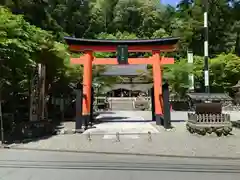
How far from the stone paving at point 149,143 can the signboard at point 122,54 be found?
501cm

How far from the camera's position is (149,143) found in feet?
50.2

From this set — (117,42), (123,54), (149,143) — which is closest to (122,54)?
(123,54)

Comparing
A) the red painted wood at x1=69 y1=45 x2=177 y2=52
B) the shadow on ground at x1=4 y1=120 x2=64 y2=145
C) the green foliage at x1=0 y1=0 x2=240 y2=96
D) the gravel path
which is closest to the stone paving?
the gravel path

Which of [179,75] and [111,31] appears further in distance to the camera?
[111,31]

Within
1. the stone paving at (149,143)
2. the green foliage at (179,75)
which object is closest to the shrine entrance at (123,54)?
the stone paving at (149,143)

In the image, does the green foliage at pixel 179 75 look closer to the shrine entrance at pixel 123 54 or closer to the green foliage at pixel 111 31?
the green foliage at pixel 111 31

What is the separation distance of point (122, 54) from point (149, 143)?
8.44 meters

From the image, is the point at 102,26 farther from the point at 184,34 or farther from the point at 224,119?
the point at 224,119

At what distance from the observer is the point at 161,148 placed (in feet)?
45.6

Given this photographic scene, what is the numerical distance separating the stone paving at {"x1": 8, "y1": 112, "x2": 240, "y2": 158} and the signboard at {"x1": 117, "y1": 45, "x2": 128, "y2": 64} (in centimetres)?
501

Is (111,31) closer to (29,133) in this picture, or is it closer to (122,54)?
(122,54)

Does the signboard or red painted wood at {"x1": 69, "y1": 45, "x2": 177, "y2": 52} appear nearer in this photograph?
the signboard

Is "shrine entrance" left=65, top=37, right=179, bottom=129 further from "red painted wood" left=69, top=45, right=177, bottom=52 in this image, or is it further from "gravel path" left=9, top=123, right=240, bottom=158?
"gravel path" left=9, top=123, right=240, bottom=158

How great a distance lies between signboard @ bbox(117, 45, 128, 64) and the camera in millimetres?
22516
